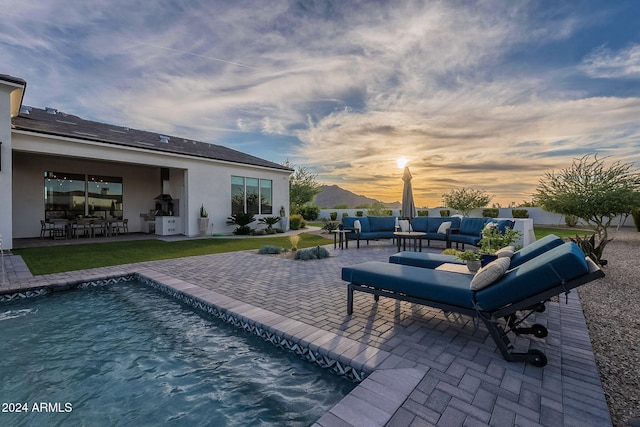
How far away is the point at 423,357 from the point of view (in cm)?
243

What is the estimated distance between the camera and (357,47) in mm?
8008

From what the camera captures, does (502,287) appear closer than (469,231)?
Yes

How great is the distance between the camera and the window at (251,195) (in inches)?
565

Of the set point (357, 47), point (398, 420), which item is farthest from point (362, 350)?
point (357, 47)

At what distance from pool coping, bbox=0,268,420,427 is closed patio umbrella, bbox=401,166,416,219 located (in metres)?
9.18

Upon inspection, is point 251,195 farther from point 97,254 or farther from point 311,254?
point 311,254

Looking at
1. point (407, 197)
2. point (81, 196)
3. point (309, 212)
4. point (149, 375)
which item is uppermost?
point (81, 196)

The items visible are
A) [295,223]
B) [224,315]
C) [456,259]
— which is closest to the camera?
[224,315]

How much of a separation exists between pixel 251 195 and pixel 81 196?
760 cm

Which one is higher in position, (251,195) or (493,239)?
(251,195)

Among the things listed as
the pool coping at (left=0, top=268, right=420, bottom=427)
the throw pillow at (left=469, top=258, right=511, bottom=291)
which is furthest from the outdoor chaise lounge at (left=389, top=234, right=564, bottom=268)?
the pool coping at (left=0, top=268, right=420, bottom=427)

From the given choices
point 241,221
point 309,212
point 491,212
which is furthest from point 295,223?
point 491,212

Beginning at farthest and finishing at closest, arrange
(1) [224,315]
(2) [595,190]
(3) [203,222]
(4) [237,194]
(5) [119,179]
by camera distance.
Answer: (4) [237,194] < (5) [119,179] < (3) [203,222] < (2) [595,190] < (1) [224,315]

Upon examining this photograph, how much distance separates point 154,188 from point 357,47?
12606mm
